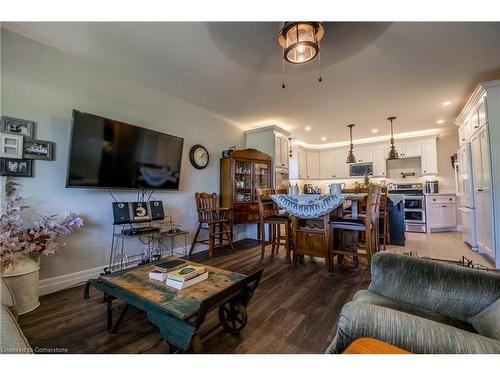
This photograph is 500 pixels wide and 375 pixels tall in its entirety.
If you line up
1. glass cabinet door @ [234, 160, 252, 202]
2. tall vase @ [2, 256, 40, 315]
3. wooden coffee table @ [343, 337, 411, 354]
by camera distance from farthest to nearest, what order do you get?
glass cabinet door @ [234, 160, 252, 202], tall vase @ [2, 256, 40, 315], wooden coffee table @ [343, 337, 411, 354]

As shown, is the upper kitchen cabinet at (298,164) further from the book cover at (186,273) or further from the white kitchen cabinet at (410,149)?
the book cover at (186,273)

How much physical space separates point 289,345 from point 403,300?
0.75 meters

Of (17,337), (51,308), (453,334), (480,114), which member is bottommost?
(51,308)

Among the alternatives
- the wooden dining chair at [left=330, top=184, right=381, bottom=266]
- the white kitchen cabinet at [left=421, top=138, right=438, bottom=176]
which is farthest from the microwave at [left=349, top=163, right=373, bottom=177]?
the wooden dining chair at [left=330, top=184, right=381, bottom=266]

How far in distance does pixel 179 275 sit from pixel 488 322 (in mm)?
1536

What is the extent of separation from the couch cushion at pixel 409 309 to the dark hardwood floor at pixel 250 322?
52 centimetres

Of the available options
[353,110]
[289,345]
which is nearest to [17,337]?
[289,345]

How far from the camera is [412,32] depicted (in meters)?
2.05

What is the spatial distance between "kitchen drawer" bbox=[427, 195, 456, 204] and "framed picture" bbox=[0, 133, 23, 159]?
7.14m

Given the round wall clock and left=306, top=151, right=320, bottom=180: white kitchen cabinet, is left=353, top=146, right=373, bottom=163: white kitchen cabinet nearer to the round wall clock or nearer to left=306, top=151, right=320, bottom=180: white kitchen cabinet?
left=306, top=151, right=320, bottom=180: white kitchen cabinet

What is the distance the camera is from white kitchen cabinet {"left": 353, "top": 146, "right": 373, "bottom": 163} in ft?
20.4

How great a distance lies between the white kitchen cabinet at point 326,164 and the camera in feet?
22.7

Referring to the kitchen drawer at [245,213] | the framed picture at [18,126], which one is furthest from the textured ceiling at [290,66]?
the kitchen drawer at [245,213]
